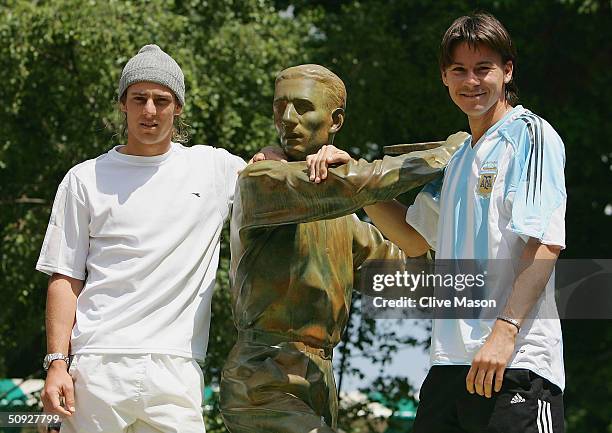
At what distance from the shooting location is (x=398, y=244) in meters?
4.59

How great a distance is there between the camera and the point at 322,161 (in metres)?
4.22

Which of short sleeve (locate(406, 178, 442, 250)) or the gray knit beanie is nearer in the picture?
short sleeve (locate(406, 178, 442, 250))

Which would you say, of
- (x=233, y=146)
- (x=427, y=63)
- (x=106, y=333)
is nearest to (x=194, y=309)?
(x=106, y=333)

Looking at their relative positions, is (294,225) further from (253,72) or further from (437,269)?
(253,72)

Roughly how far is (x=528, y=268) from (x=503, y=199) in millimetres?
232

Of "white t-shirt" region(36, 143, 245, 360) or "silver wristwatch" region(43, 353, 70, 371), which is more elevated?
"white t-shirt" region(36, 143, 245, 360)

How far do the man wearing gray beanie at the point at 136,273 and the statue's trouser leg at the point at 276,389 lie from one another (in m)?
0.14

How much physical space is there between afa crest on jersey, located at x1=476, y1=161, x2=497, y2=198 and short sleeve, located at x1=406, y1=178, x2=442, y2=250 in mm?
315

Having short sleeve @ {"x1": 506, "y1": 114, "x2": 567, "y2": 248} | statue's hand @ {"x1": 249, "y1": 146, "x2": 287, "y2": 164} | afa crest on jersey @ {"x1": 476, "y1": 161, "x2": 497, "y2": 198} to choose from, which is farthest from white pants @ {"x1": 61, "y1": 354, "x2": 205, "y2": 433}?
short sleeve @ {"x1": 506, "y1": 114, "x2": 567, "y2": 248}

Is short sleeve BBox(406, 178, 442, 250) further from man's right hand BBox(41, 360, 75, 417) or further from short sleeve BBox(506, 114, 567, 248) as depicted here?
man's right hand BBox(41, 360, 75, 417)

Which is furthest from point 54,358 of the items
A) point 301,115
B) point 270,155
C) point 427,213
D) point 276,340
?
point 427,213

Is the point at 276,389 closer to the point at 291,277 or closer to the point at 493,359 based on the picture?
the point at 291,277

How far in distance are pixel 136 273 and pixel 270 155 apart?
0.63 meters

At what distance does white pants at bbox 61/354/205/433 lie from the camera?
4281 mm
